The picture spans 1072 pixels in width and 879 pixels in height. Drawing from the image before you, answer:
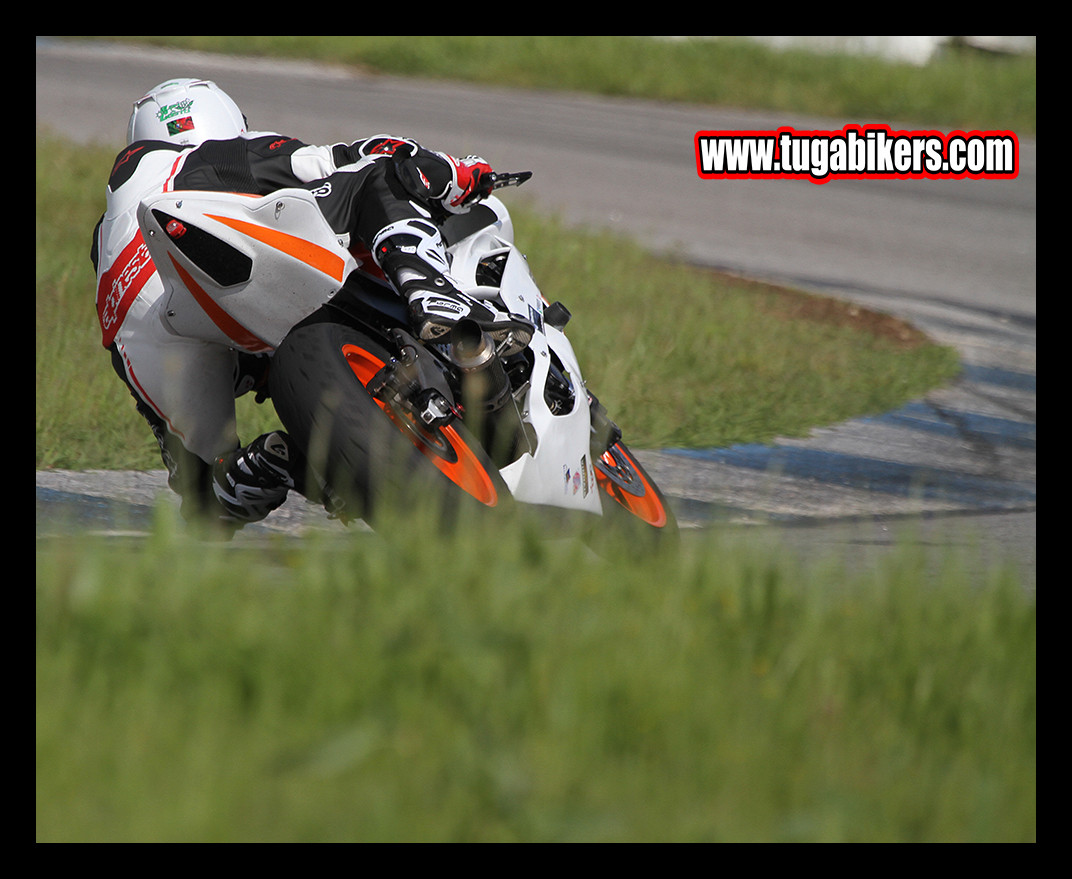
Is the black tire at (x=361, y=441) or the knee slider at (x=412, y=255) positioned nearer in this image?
the black tire at (x=361, y=441)

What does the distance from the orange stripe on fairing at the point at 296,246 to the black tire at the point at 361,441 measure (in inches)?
6.7

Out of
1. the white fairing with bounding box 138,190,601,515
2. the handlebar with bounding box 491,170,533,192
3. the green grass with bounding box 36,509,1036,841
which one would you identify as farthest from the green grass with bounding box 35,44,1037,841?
the handlebar with bounding box 491,170,533,192

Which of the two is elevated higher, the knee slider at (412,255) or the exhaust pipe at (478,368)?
the knee slider at (412,255)

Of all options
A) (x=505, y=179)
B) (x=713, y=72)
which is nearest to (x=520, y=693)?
(x=505, y=179)

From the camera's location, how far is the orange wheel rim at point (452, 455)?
321 centimetres

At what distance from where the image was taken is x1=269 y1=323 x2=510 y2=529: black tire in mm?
3146

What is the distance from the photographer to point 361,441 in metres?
3.15

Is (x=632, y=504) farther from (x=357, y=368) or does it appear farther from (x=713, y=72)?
(x=713, y=72)

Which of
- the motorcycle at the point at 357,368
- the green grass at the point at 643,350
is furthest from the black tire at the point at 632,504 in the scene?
the green grass at the point at 643,350

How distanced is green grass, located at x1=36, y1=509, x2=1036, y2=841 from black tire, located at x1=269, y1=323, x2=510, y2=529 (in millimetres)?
318

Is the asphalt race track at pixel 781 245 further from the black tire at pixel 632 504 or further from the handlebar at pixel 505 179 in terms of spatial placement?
the handlebar at pixel 505 179
